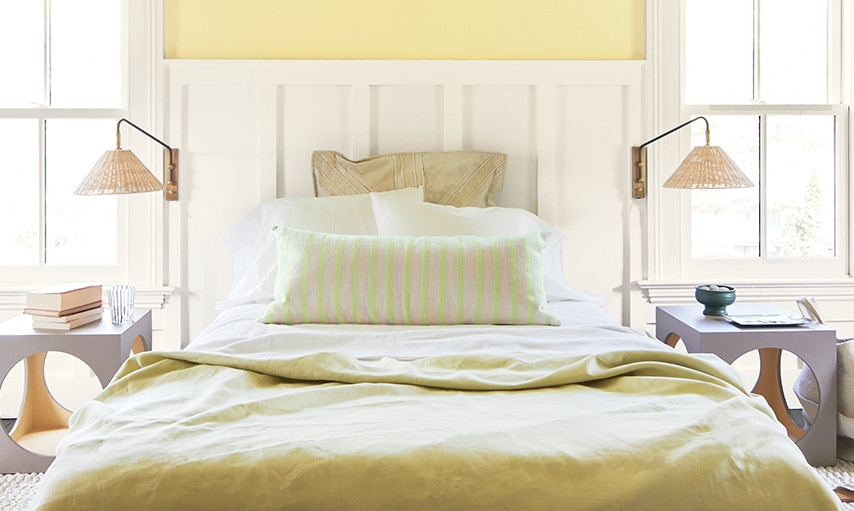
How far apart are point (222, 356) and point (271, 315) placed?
0.55 m

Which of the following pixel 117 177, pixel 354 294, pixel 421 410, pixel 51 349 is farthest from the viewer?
pixel 117 177

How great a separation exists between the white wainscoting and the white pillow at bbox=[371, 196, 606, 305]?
0.34 m

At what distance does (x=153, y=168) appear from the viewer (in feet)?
11.2

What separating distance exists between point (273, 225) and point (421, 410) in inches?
62.4

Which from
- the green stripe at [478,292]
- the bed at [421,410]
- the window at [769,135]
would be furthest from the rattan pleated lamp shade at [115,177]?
the window at [769,135]

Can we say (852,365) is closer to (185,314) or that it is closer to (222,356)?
(222,356)

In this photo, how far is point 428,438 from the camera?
153cm

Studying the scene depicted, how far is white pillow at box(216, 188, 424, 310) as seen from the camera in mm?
3006

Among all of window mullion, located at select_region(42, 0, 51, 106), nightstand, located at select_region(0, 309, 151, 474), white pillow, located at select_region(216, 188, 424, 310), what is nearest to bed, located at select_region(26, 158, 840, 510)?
white pillow, located at select_region(216, 188, 424, 310)

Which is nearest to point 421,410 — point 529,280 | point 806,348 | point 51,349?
point 529,280

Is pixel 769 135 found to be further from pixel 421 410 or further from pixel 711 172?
pixel 421 410

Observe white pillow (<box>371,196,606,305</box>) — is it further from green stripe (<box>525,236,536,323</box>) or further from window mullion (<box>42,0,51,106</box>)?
window mullion (<box>42,0,51,106</box>)

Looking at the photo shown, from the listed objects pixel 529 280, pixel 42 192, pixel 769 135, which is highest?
pixel 769 135

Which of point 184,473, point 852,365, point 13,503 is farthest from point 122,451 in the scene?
point 852,365
